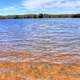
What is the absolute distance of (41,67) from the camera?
6.81 m

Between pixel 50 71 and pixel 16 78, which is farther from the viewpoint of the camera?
pixel 50 71

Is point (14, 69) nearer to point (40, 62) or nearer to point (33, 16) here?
point (40, 62)

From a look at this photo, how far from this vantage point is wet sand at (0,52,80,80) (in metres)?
5.84

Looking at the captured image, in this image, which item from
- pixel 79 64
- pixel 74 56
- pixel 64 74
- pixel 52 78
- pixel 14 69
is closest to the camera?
pixel 52 78

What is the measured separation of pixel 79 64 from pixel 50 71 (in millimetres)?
1109

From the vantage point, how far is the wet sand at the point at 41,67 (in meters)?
5.84

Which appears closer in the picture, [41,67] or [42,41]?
[41,67]

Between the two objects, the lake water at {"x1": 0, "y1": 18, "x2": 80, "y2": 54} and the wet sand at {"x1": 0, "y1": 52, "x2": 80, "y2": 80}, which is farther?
the lake water at {"x1": 0, "y1": 18, "x2": 80, "y2": 54}

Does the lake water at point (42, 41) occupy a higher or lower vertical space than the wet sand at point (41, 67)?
lower

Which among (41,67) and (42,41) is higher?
(41,67)

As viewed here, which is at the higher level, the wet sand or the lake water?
the wet sand

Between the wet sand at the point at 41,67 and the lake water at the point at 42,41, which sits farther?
the lake water at the point at 42,41

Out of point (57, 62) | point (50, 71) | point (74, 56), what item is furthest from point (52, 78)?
point (74, 56)

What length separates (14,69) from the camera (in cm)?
659
